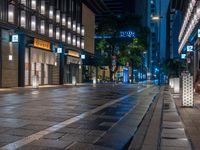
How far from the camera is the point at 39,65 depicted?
5000 centimetres

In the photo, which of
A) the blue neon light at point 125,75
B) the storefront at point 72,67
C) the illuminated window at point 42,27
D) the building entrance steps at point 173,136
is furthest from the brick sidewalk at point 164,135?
the blue neon light at point 125,75

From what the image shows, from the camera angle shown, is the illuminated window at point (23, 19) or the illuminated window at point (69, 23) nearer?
the illuminated window at point (23, 19)

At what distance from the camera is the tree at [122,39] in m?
69.1

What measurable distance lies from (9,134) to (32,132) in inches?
23.6

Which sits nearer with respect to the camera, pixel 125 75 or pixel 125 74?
pixel 125 74

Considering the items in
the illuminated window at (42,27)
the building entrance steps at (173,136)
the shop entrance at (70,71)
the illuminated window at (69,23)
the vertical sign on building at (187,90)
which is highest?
the illuminated window at (69,23)

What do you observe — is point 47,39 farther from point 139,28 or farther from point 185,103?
point 185,103

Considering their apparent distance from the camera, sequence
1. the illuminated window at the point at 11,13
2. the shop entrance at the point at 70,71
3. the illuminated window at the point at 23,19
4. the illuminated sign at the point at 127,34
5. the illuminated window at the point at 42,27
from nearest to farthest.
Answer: the illuminated window at the point at 11,13, the illuminated window at the point at 23,19, the illuminated window at the point at 42,27, the shop entrance at the point at 70,71, the illuminated sign at the point at 127,34

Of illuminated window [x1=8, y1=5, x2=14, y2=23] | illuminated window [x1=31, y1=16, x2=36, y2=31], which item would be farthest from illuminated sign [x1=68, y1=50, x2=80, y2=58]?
illuminated window [x1=8, y1=5, x2=14, y2=23]

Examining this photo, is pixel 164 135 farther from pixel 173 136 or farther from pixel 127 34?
pixel 127 34

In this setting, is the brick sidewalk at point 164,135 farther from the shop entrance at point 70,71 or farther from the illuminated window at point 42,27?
the shop entrance at point 70,71

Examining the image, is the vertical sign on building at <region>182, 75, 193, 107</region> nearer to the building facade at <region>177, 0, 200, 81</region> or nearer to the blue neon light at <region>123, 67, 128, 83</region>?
the building facade at <region>177, 0, 200, 81</region>

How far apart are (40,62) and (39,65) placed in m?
0.68

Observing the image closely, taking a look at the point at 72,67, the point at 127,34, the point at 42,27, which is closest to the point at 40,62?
the point at 42,27
